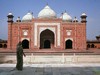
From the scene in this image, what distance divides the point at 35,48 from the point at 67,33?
3.71 metres

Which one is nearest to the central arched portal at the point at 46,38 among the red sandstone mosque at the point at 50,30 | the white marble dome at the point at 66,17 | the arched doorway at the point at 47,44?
the arched doorway at the point at 47,44

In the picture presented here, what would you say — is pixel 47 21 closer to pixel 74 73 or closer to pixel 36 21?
pixel 36 21

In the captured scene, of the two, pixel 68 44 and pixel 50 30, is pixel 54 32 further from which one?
pixel 68 44

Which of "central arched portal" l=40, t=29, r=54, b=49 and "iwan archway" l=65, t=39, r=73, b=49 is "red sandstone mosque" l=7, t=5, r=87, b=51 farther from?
"iwan archway" l=65, t=39, r=73, b=49

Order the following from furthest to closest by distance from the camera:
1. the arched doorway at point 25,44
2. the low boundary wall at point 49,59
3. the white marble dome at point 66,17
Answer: the white marble dome at point 66,17, the arched doorway at point 25,44, the low boundary wall at point 49,59

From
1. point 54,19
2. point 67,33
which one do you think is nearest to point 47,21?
point 54,19

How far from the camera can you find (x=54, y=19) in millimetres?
24094

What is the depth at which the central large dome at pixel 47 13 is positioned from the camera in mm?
25484

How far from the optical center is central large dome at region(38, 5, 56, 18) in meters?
25.5

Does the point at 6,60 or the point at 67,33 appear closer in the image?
the point at 6,60

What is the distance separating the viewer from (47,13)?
25.7 metres

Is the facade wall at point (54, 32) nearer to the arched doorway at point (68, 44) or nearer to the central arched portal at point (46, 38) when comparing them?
the central arched portal at point (46, 38)

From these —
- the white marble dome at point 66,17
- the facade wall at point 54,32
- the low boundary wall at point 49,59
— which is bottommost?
the low boundary wall at point 49,59

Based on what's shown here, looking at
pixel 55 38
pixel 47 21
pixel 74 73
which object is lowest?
pixel 74 73
